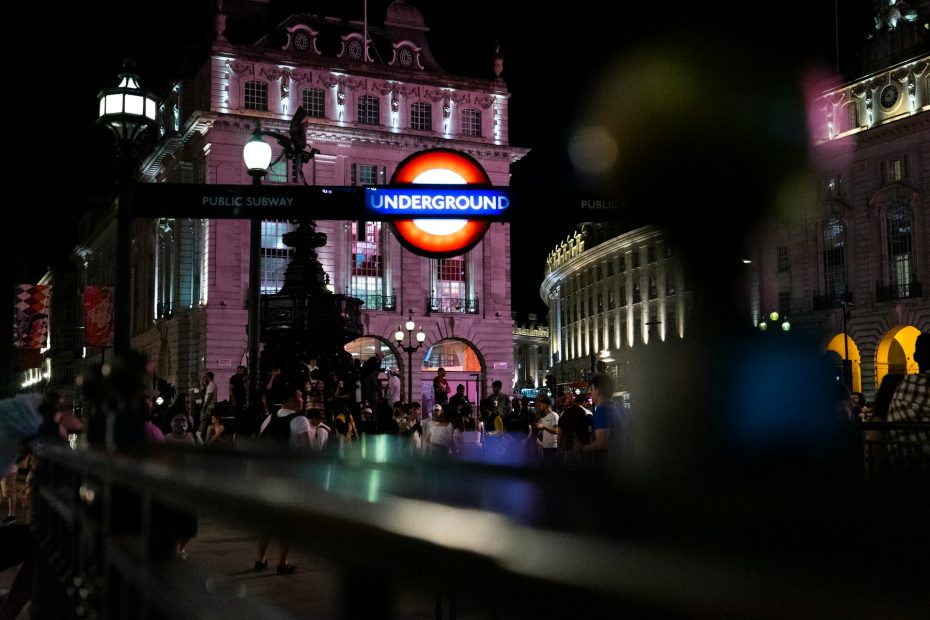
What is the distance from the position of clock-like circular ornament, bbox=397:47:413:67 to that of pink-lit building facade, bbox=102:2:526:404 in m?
0.07

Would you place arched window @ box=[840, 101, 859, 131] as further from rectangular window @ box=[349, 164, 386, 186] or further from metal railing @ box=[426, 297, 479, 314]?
rectangular window @ box=[349, 164, 386, 186]

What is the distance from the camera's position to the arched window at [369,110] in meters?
55.7

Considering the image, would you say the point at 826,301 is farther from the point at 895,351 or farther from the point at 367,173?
the point at 367,173

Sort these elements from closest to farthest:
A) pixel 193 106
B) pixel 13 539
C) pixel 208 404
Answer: pixel 13 539, pixel 208 404, pixel 193 106

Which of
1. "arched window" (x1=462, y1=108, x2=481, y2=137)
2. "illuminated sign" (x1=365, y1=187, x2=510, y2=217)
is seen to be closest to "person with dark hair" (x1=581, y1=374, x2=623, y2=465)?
"illuminated sign" (x1=365, y1=187, x2=510, y2=217)

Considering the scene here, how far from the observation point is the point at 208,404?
19000 mm

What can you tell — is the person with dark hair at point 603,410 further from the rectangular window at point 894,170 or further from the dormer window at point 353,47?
the dormer window at point 353,47

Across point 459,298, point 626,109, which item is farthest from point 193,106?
point 626,109

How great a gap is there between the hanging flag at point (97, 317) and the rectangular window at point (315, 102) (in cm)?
3187

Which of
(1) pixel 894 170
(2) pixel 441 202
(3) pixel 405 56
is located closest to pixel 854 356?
(1) pixel 894 170

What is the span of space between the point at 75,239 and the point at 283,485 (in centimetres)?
11842

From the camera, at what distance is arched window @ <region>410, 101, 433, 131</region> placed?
5712 centimetres

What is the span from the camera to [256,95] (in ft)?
175

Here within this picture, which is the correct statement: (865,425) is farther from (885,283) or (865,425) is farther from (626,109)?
(885,283)
